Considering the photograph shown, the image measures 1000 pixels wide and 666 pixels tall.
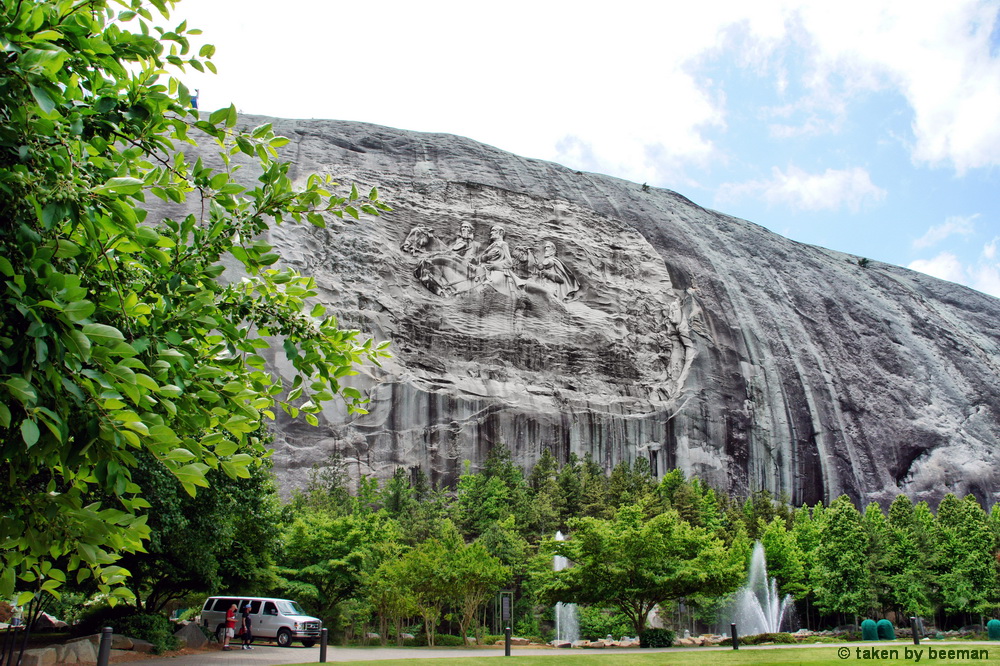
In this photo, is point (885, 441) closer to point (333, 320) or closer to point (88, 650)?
point (88, 650)

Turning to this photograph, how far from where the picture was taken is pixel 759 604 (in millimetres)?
38156

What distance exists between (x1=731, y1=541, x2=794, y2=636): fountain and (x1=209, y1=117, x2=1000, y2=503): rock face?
16.0 meters

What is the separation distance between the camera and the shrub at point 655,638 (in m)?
23.7

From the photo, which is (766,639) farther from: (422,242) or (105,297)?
(422,242)

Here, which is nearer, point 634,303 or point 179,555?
point 179,555

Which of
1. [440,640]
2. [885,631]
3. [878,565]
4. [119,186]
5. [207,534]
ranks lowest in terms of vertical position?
[440,640]

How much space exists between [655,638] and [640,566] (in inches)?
99.7

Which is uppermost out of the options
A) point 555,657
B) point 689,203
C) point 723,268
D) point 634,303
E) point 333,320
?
point 689,203

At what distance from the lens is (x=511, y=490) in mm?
46719

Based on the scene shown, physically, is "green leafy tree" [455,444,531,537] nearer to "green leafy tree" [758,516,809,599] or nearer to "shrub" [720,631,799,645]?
"green leafy tree" [758,516,809,599]

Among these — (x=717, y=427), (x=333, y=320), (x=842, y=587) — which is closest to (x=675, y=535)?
(x=842, y=587)

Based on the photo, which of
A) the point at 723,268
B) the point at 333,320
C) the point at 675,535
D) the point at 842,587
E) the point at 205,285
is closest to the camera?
the point at 205,285

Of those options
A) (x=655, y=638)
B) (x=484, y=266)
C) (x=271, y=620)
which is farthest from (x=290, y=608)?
(x=484, y=266)

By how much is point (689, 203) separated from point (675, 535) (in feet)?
189
